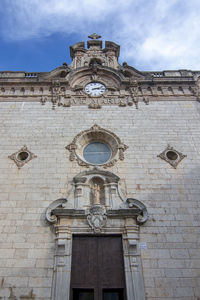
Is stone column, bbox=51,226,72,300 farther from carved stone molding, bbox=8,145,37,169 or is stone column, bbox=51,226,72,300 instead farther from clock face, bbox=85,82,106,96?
clock face, bbox=85,82,106,96

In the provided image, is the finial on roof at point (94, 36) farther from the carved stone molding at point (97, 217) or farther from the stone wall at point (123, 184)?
the carved stone molding at point (97, 217)

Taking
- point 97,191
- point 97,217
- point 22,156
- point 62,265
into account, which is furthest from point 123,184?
point 22,156

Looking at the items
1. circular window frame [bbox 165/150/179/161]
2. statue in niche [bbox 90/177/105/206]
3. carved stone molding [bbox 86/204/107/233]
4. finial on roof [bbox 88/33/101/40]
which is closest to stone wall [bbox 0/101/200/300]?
circular window frame [bbox 165/150/179/161]

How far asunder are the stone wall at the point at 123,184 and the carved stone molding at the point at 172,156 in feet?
0.67

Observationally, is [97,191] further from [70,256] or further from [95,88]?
[95,88]

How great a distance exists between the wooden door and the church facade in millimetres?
32

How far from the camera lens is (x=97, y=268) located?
7484 mm

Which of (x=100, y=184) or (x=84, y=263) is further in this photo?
(x=100, y=184)

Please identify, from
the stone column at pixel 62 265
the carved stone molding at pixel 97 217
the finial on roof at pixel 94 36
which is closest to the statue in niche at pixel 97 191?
the carved stone molding at pixel 97 217

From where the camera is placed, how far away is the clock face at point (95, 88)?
12812 mm

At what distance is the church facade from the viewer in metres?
7.33

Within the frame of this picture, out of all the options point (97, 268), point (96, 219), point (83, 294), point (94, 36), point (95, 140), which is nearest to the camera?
point (83, 294)

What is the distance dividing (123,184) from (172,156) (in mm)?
2753

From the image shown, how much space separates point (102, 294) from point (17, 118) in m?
8.66
